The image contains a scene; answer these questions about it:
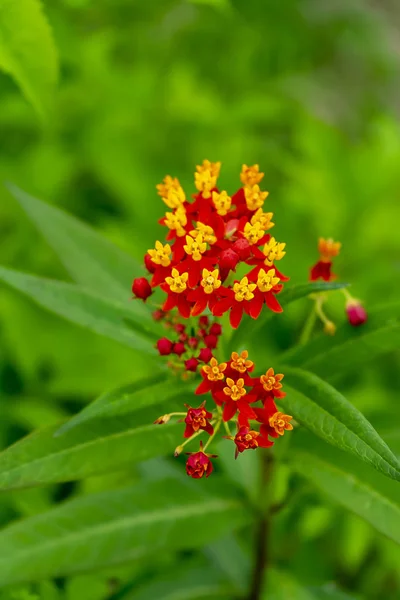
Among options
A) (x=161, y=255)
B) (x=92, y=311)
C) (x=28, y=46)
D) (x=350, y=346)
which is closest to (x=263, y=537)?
(x=350, y=346)

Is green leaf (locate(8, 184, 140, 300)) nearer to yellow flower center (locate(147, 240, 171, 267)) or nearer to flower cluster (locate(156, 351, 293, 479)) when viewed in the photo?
yellow flower center (locate(147, 240, 171, 267))

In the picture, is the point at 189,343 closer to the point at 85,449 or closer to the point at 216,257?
the point at 216,257

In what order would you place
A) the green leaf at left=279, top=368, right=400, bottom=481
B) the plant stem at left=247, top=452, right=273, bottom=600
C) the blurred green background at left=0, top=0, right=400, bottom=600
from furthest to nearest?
the blurred green background at left=0, top=0, right=400, bottom=600 < the plant stem at left=247, top=452, right=273, bottom=600 < the green leaf at left=279, top=368, right=400, bottom=481

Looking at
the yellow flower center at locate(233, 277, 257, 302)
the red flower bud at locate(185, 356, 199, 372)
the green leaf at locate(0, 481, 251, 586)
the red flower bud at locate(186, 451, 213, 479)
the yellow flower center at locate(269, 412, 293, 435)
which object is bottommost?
the green leaf at locate(0, 481, 251, 586)

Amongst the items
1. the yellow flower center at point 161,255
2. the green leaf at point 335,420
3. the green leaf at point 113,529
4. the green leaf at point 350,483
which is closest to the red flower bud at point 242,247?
the yellow flower center at point 161,255

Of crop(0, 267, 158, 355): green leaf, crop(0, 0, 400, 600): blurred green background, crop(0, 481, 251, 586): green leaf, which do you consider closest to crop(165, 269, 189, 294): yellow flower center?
crop(0, 267, 158, 355): green leaf

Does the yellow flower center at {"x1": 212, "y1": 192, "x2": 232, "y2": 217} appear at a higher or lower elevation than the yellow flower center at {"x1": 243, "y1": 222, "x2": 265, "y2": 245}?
higher

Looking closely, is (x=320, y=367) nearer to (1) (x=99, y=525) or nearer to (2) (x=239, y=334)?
(2) (x=239, y=334)
